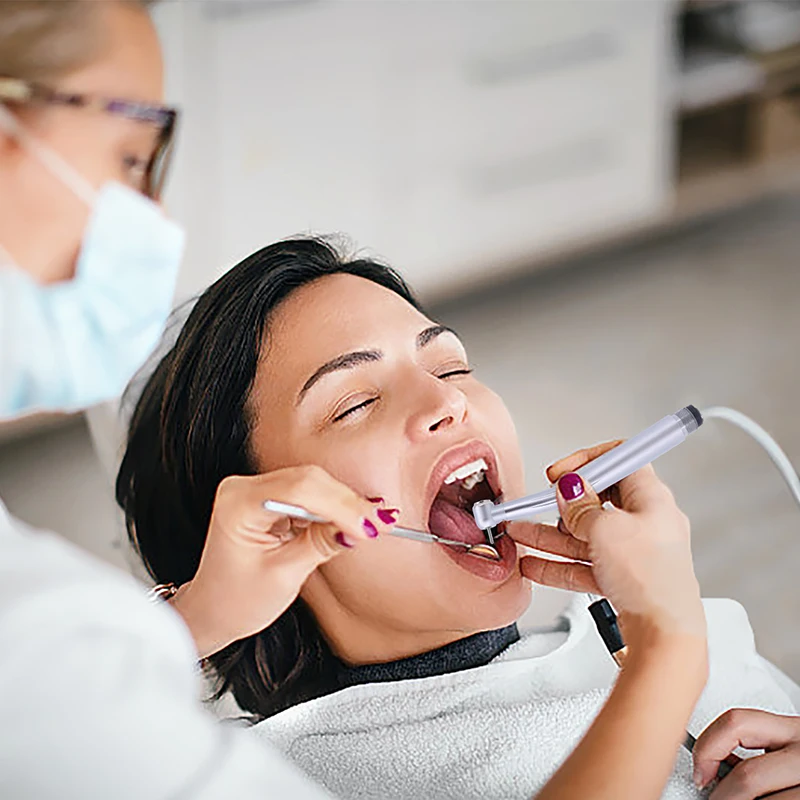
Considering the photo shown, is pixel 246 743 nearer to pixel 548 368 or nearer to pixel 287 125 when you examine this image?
pixel 548 368

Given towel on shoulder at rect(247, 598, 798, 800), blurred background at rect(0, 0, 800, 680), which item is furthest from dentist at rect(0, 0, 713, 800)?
blurred background at rect(0, 0, 800, 680)

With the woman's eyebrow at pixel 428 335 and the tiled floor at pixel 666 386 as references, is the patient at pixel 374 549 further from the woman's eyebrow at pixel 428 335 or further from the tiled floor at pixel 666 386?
the tiled floor at pixel 666 386

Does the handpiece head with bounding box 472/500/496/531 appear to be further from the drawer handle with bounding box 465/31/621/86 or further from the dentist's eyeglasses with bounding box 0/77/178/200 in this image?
the drawer handle with bounding box 465/31/621/86

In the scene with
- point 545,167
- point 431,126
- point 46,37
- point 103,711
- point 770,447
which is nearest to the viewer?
point 103,711

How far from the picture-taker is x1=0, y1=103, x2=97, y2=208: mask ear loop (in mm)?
687

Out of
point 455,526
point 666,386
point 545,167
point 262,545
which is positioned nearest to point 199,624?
point 262,545

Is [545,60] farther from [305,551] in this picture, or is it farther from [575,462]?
[305,551]

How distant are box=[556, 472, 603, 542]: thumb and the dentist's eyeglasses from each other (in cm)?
31

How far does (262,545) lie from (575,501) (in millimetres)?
185

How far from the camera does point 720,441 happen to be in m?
1.15

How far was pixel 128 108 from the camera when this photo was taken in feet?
2.45

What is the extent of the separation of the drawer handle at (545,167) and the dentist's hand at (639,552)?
1.17 metres

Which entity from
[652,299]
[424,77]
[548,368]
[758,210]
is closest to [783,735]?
[548,368]

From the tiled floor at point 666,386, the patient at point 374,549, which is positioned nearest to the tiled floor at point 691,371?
the tiled floor at point 666,386
